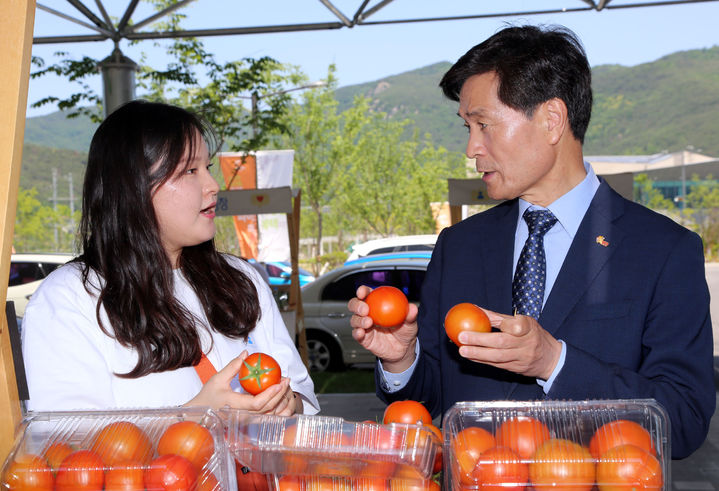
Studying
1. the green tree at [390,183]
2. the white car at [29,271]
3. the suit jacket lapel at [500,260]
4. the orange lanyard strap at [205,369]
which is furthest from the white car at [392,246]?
the orange lanyard strap at [205,369]

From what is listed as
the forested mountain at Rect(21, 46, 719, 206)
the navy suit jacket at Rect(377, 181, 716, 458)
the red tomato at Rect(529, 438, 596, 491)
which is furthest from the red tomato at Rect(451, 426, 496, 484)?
the forested mountain at Rect(21, 46, 719, 206)

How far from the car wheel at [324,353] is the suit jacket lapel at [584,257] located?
8.67 meters

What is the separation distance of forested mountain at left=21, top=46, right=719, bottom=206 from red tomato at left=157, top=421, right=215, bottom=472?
6928 cm

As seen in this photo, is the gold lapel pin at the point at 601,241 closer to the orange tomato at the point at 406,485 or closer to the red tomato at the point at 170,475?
the orange tomato at the point at 406,485

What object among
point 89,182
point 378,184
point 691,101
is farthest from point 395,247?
point 691,101

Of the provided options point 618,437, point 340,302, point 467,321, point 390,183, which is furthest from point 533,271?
point 390,183

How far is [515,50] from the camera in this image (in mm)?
2141

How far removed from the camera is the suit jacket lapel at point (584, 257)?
6.67ft

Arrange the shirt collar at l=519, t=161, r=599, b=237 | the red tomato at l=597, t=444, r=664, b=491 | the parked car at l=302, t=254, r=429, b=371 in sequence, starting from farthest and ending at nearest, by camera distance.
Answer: the parked car at l=302, t=254, r=429, b=371, the shirt collar at l=519, t=161, r=599, b=237, the red tomato at l=597, t=444, r=664, b=491

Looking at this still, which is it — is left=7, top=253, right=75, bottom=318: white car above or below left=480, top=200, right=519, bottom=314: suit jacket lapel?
below

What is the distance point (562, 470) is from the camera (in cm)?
134

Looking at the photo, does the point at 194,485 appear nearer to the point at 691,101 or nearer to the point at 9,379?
the point at 9,379

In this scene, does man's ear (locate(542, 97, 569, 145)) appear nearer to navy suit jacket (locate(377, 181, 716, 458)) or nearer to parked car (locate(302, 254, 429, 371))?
navy suit jacket (locate(377, 181, 716, 458))

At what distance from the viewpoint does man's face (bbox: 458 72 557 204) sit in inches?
84.0
